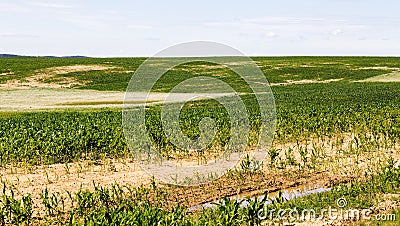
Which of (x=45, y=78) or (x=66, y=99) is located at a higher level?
(x=45, y=78)

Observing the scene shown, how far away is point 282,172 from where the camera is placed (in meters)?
16.9

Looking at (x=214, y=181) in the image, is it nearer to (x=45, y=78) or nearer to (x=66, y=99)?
(x=66, y=99)

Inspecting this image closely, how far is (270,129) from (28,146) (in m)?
11.6

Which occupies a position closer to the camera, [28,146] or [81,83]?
[28,146]

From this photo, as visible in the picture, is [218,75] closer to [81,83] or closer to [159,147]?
[81,83]

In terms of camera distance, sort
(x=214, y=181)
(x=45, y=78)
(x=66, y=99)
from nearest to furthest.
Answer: (x=214, y=181), (x=66, y=99), (x=45, y=78)

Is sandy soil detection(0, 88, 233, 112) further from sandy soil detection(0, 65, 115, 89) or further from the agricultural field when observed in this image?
the agricultural field

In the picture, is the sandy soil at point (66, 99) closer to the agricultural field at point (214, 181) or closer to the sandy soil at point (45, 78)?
the sandy soil at point (45, 78)

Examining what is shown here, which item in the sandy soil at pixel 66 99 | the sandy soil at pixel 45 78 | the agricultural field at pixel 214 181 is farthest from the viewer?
the sandy soil at pixel 45 78

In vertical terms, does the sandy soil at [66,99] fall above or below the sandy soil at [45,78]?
below

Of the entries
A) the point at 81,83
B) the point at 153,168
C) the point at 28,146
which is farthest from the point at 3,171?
the point at 81,83

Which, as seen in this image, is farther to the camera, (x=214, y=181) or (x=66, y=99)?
(x=66, y=99)

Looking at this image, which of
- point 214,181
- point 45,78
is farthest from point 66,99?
point 214,181

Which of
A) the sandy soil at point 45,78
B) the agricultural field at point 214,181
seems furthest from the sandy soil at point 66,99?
the agricultural field at point 214,181
